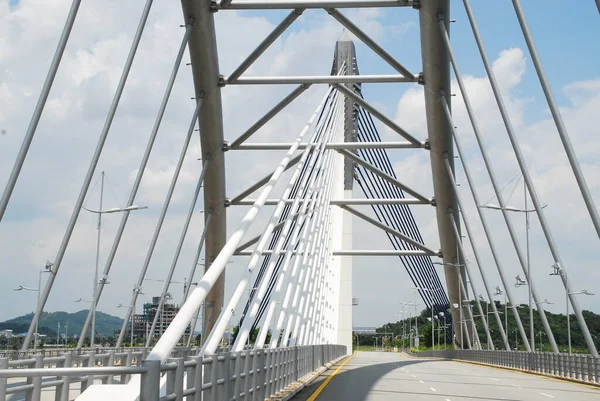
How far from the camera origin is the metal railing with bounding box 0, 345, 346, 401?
8.81 m

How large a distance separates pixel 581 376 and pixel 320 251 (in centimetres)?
1068

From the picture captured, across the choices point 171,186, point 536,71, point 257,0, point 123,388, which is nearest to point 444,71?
point 257,0

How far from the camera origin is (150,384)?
8.73 m

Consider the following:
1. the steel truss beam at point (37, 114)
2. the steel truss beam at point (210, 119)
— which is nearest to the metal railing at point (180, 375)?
the steel truss beam at point (37, 114)

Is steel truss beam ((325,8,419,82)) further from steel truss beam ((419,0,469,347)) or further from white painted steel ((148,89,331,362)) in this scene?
white painted steel ((148,89,331,362))

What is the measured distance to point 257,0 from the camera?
29828 millimetres

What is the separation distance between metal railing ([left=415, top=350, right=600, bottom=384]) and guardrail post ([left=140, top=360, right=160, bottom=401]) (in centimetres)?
2161

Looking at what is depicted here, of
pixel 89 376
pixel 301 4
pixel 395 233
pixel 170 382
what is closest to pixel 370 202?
pixel 395 233

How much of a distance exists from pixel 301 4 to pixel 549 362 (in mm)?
15627

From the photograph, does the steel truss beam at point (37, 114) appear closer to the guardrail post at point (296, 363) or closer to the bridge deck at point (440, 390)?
the bridge deck at point (440, 390)

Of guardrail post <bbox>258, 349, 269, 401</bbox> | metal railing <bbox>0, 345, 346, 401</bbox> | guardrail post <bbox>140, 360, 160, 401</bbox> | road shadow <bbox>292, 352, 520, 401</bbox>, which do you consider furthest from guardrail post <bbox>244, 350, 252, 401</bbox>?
guardrail post <bbox>140, 360, 160, 401</bbox>

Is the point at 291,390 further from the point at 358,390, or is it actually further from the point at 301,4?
the point at 301,4

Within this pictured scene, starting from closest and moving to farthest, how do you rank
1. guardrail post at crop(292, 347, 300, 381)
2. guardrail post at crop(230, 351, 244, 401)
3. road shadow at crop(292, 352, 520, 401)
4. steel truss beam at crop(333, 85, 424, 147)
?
1. guardrail post at crop(230, 351, 244, 401)
2. road shadow at crop(292, 352, 520, 401)
3. guardrail post at crop(292, 347, 300, 381)
4. steel truss beam at crop(333, 85, 424, 147)

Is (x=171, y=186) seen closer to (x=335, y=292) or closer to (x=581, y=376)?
(x=581, y=376)
